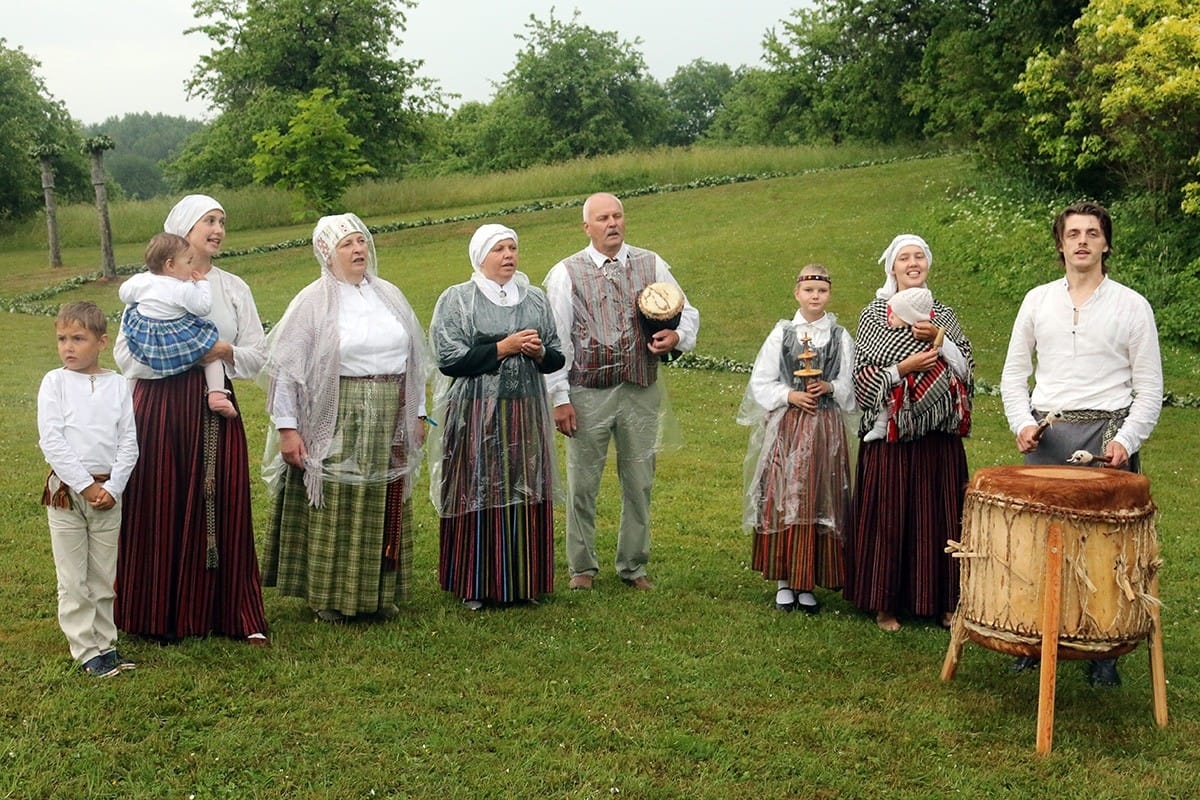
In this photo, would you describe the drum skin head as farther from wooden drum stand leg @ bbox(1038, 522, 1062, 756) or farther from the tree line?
the tree line

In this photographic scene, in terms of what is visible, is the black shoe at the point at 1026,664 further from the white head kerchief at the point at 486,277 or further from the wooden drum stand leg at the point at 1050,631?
the white head kerchief at the point at 486,277

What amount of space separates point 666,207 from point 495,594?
21.2 meters

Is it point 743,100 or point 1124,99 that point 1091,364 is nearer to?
point 1124,99

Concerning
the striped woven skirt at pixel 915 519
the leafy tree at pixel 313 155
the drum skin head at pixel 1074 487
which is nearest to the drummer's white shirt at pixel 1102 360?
the drum skin head at pixel 1074 487

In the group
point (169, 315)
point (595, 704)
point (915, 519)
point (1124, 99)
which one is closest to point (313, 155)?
point (1124, 99)

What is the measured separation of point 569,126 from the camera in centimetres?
5709

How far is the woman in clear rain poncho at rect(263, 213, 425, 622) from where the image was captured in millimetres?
Answer: 6113

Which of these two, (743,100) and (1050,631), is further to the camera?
(743,100)

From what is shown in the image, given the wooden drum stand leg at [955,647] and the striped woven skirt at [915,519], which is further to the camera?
the striped woven skirt at [915,519]

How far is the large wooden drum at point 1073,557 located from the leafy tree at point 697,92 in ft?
278

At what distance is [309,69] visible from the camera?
141 feet

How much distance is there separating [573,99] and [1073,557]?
178 feet

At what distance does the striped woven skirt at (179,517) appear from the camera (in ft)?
18.6

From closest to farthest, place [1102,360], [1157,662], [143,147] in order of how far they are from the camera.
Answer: [1157,662] < [1102,360] < [143,147]
